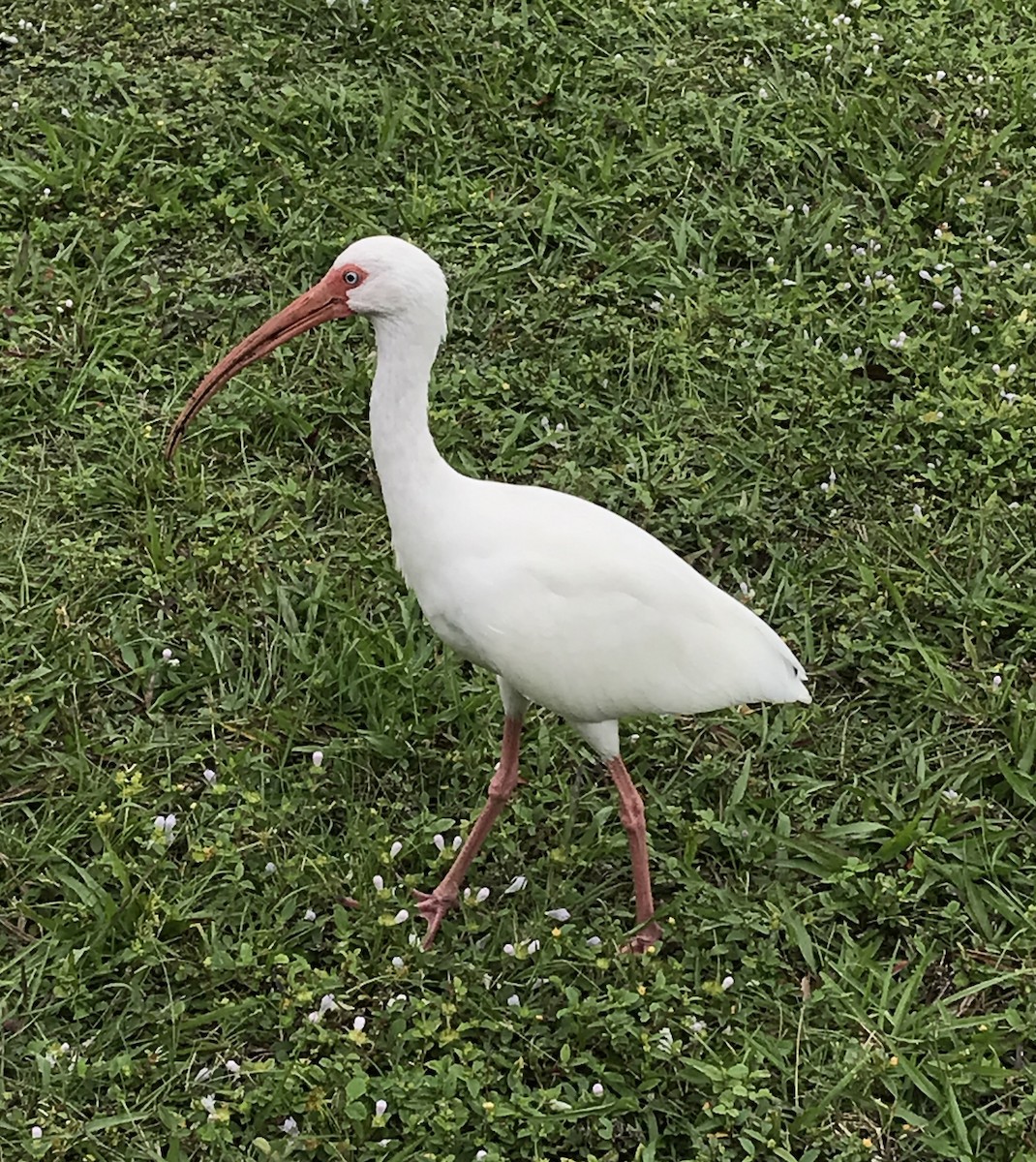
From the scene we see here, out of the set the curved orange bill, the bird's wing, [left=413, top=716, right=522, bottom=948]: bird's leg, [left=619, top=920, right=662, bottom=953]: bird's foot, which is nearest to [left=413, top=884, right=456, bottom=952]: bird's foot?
[left=413, top=716, right=522, bottom=948]: bird's leg

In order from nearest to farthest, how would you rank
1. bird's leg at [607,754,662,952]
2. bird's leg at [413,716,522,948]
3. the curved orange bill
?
the curved orange bill < bird's leg at [607,754,662,952] < bird's leg at [413,716,522,948]

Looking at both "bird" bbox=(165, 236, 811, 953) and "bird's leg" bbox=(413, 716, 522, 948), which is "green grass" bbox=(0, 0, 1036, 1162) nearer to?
"bird's leg" bbox=(413, 716, 522, 948)

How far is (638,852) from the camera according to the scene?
3521mm

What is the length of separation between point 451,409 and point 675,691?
6.21 ft

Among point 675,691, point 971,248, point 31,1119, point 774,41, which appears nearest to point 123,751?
point 31,1119

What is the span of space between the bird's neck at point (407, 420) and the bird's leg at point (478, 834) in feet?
2.40

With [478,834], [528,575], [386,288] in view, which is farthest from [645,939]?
[386,288]

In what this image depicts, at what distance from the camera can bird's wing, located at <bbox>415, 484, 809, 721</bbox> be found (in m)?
3.15

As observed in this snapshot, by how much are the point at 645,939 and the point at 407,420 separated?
147 centimetres

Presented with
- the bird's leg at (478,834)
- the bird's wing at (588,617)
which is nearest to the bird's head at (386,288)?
the bird's wing at (588,617)

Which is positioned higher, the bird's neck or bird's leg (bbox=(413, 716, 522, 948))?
the bird's neck

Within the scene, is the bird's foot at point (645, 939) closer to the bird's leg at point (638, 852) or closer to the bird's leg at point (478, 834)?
the bird's leg at point (638, 852)

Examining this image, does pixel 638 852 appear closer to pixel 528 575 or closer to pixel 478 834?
pixel 478 834

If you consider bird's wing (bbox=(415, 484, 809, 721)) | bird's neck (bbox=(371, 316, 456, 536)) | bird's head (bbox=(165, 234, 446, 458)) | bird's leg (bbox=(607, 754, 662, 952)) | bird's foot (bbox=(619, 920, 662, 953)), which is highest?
bird's head (bbox=(165, 234, 446, 458))
